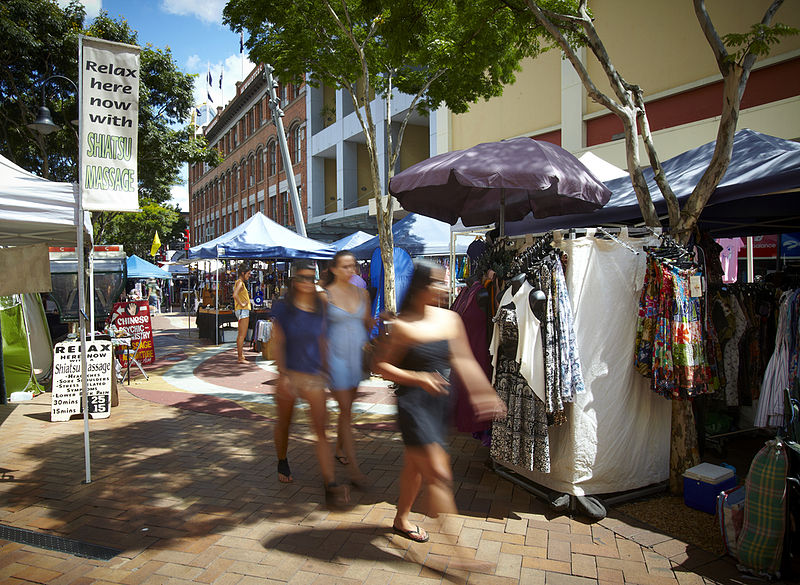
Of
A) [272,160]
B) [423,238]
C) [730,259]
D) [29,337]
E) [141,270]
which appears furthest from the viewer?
[272,160]

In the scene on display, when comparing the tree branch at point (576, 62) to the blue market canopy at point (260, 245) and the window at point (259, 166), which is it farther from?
the window at point (259, 166)

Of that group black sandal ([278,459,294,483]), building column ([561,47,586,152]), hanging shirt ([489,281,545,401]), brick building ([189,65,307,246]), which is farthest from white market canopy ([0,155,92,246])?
brick building ([189,65,307,246])

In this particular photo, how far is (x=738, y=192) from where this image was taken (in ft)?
13.8

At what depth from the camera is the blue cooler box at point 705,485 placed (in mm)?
3715

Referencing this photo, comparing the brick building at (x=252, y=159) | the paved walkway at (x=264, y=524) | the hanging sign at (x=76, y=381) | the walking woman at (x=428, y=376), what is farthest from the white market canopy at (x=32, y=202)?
the brick building at (x=252, y=159)

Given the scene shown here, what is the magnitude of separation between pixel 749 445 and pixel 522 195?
11.7 feet

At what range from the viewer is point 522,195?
18.9 feet

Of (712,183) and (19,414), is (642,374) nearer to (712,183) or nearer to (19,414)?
(712,183)

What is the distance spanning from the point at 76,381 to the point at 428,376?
5556 millimetres

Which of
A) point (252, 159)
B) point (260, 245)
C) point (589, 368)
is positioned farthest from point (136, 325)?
point (252, 159)

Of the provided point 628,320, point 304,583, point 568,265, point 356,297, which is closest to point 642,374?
point 628,320

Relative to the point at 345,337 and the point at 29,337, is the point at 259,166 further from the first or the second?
the point at 345,337

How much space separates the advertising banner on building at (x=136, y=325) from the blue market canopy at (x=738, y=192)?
7311 millimetres

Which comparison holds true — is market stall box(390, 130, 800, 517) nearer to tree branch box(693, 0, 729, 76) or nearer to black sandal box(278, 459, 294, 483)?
tree branch box(693, 0, 729, 76)
